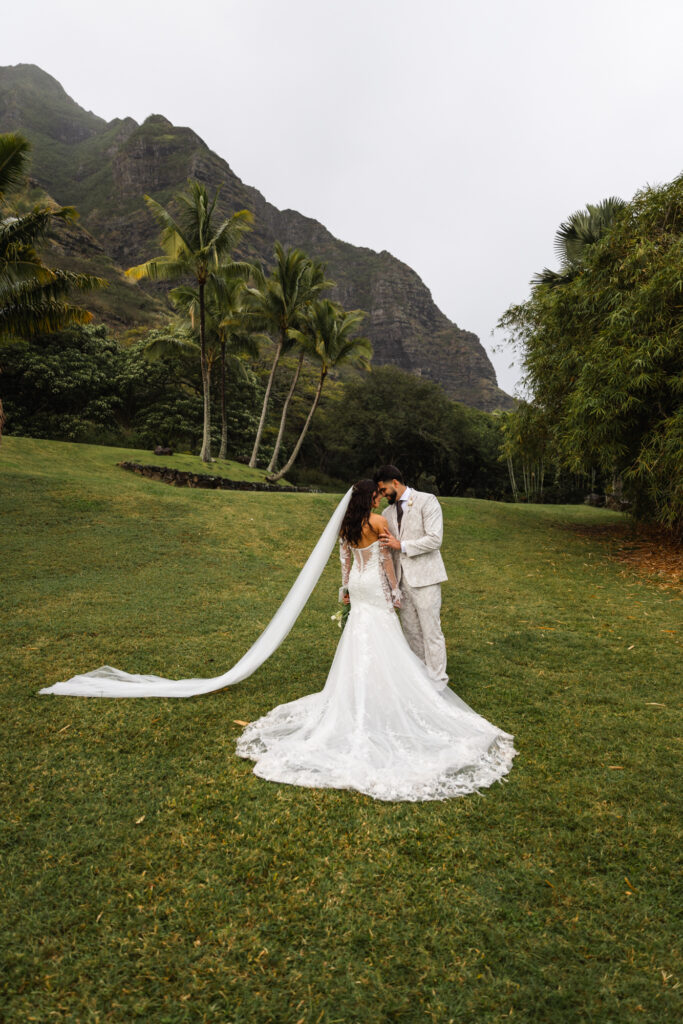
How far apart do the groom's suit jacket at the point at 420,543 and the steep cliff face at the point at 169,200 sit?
99291 millimetres

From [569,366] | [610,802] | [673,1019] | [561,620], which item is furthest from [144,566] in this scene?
[569,366]

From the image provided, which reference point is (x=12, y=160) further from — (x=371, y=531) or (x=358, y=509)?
(x=371, y=531)

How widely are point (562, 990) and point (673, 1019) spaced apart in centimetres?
40

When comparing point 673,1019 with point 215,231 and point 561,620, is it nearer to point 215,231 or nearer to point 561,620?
point 561,620

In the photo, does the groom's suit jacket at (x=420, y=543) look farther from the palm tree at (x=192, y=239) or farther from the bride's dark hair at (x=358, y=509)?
the palm tree at (x=192, y=239)

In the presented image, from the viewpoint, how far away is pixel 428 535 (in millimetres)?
5359

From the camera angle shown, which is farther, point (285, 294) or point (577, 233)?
point (285, 294)

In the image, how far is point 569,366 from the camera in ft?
46.1

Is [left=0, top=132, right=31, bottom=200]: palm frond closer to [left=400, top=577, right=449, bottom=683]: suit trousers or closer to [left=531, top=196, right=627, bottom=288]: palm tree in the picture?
[left=400, top=577, right=449, bottom=683]: suit trousers

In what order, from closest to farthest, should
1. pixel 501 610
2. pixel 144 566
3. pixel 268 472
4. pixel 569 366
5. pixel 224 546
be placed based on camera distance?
pixel 501 610, pixel 144 566, pixel 224 546, pixel 569 366, pixel 268 472

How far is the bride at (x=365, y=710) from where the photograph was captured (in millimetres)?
3652

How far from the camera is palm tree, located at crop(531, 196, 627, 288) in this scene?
62.2 ft

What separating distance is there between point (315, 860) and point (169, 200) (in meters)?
120

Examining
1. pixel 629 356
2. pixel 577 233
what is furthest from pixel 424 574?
pixel 577 233
